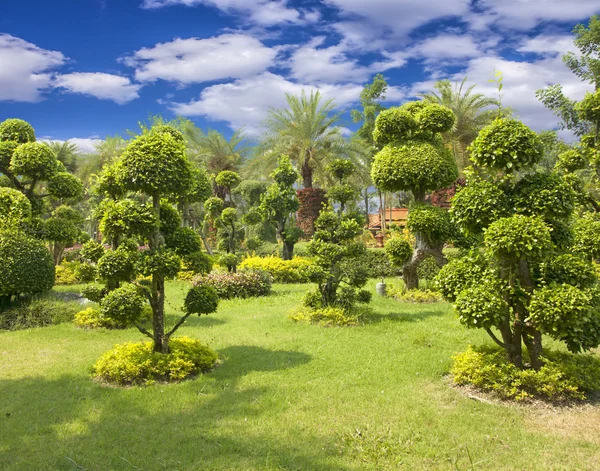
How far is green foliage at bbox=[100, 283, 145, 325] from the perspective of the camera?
7766 mm

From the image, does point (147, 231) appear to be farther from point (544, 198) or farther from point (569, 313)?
point (569, 313)

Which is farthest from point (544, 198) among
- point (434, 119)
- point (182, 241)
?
point (434, 119)

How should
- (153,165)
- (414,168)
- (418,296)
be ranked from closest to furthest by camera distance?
(153,165), (414,168), (418,296)

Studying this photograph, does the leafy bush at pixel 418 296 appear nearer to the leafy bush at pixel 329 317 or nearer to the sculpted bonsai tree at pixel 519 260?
the leafy bush at pixel 329 317

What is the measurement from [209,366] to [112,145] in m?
36.6

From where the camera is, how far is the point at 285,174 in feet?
63.4

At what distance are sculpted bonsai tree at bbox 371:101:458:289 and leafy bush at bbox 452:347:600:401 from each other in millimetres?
6276

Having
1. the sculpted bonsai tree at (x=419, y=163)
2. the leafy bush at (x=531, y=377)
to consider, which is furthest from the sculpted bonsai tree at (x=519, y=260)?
the sculpted bonsai tree at (x=419, y=163)

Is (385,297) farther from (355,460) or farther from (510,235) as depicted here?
(355,460)

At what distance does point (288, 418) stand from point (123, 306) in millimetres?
3426

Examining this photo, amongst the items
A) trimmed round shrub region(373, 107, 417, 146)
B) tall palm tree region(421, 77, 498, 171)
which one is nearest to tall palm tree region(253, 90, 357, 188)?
tall palm tree region(421, 77, 498, 171)

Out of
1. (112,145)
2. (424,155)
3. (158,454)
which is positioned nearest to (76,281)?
(424,155)

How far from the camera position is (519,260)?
6762 mm

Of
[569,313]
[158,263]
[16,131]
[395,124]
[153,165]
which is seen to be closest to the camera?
[569,313]
